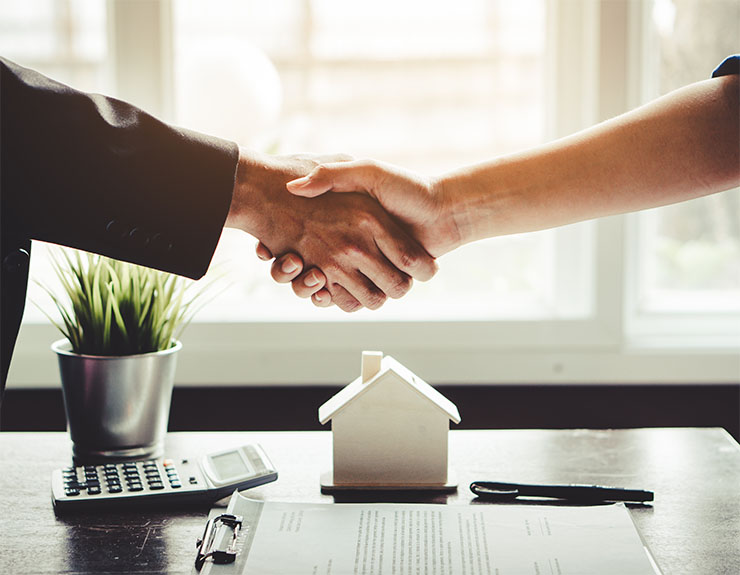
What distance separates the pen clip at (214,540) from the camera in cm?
91

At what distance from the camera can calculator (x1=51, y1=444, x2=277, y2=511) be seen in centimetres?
108

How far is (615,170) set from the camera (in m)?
1.39

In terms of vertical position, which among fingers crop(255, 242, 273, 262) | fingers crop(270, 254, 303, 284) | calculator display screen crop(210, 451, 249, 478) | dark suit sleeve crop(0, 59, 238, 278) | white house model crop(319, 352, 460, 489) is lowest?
calculator display screen crop(210, 451, 249, 478)

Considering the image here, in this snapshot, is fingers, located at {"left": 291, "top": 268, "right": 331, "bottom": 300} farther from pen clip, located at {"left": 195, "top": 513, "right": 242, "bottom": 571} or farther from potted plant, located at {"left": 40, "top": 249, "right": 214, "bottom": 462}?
pen clip, located at {"left": 195, "top": 513, "right": 242, "bottom": 571}

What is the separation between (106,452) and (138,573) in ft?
1.21

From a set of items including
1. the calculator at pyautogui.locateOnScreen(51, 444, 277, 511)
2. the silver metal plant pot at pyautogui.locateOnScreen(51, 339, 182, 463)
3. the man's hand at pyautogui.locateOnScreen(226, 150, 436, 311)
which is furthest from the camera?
the man's hand at pyautogui.locateOnScreen(226, 150, 436, 311)

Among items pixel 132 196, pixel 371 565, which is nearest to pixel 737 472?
pixel 371 565

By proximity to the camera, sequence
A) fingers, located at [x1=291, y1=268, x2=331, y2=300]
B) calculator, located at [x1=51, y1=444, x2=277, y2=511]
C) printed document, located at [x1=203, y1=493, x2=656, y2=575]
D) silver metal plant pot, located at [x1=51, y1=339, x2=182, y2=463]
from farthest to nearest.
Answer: fingers, located at [x1=291, y1=268, x2=331, y2=300] < silver metal plant pot, located at [x1=51, y1=339, x2=182, y2=463] < calculator, located at [x1=51, y1=444, x2=277, y2=511] < printed document, located at [x1=203, y1=493, x2=656, y2=575]

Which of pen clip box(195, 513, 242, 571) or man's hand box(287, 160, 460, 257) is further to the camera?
man's hand box(287, 160, 460, 257)

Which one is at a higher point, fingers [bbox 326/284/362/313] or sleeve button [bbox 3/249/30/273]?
sleeve button [bbox 3/249/30/273]

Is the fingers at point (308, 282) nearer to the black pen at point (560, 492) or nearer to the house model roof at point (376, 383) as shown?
the house model roof at point (376, 383)

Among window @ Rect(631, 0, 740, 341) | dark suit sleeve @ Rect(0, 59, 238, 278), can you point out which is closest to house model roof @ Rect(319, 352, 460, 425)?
dark suit sleeve @ Rect(0, 59, 238, 278)

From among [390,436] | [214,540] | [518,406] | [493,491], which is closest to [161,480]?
[214,540]

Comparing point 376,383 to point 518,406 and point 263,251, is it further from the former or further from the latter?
point 518,406
